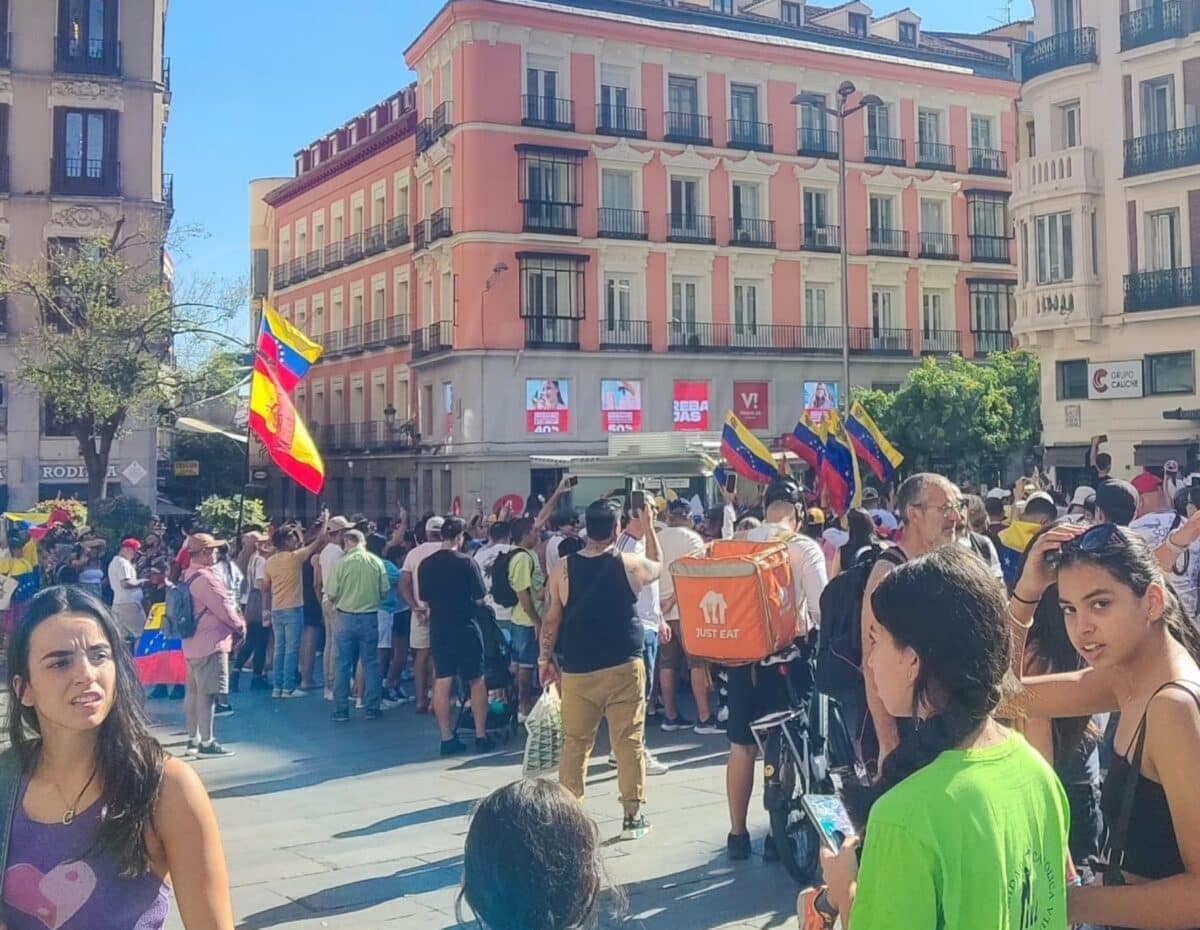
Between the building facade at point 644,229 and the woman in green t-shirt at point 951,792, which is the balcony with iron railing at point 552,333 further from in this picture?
the woman in green t-shirt at point 951,792

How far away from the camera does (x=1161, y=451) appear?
27.9 m

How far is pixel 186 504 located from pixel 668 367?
21.1 m

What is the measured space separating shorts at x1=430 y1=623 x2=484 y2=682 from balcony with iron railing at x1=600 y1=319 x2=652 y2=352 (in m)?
30.1

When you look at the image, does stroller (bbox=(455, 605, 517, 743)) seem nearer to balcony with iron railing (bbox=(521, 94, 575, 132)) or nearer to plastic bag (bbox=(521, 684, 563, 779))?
plastic bag (bbox=(521, 684, 563, 779))

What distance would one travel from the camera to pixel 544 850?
2.29 meters

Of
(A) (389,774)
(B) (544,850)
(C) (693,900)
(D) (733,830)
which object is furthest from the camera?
(A) (389,774)

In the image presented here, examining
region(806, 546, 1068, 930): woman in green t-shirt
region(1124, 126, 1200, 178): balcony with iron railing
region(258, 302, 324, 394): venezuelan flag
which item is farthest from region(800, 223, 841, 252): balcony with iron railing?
region(806, 546, 1068, 930): woman in green t-shirt

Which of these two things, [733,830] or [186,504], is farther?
[186,504]

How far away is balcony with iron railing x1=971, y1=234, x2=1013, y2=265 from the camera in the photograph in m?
46.2

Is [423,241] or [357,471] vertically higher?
[423,241]

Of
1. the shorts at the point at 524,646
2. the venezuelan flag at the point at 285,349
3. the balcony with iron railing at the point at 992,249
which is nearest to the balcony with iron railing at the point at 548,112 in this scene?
the balcony with iron railing at the point at 992,249

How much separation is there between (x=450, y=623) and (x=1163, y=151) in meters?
23.5

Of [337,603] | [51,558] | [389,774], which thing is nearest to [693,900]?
[389,774]

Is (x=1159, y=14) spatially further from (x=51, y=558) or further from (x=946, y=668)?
(x=946, y=668)
